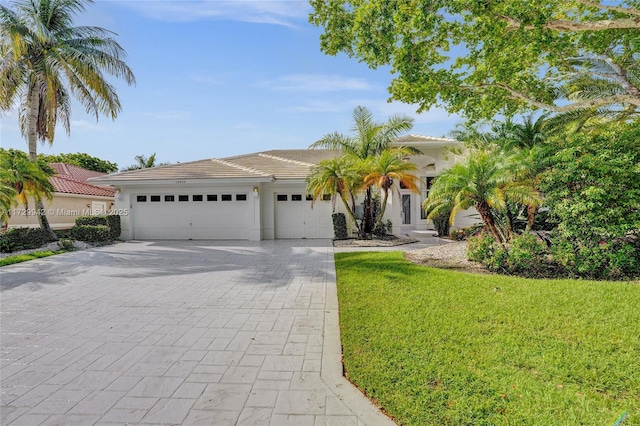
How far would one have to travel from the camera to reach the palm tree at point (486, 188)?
26.1 feet

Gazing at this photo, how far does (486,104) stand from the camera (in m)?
10.4

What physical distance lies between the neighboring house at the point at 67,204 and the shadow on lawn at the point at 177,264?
31.5 feet

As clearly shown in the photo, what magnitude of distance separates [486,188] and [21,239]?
18.1 meters

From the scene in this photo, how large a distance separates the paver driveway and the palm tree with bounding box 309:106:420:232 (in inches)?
305

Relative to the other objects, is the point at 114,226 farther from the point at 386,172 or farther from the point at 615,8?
the point at 615,8

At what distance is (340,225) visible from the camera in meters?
15.0

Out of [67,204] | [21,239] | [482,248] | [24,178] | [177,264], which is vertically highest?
[24,178]

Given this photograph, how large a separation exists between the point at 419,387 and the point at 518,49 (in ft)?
32.2

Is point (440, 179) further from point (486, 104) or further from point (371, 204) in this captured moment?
point (371, 204)

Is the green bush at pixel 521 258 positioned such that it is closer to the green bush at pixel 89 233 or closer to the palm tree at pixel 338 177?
the palm tree at pixel 338 177

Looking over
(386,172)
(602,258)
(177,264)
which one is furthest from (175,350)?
(386,172)

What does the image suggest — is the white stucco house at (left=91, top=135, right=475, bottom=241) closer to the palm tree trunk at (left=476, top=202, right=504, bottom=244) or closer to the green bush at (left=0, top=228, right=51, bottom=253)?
the green bush at (left=0, top=228, right=51, bottom=253)

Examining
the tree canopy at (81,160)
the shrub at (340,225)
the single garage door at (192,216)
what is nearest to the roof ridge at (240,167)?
the single garage door at (192,216)

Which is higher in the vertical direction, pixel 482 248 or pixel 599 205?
pixel 599 205
